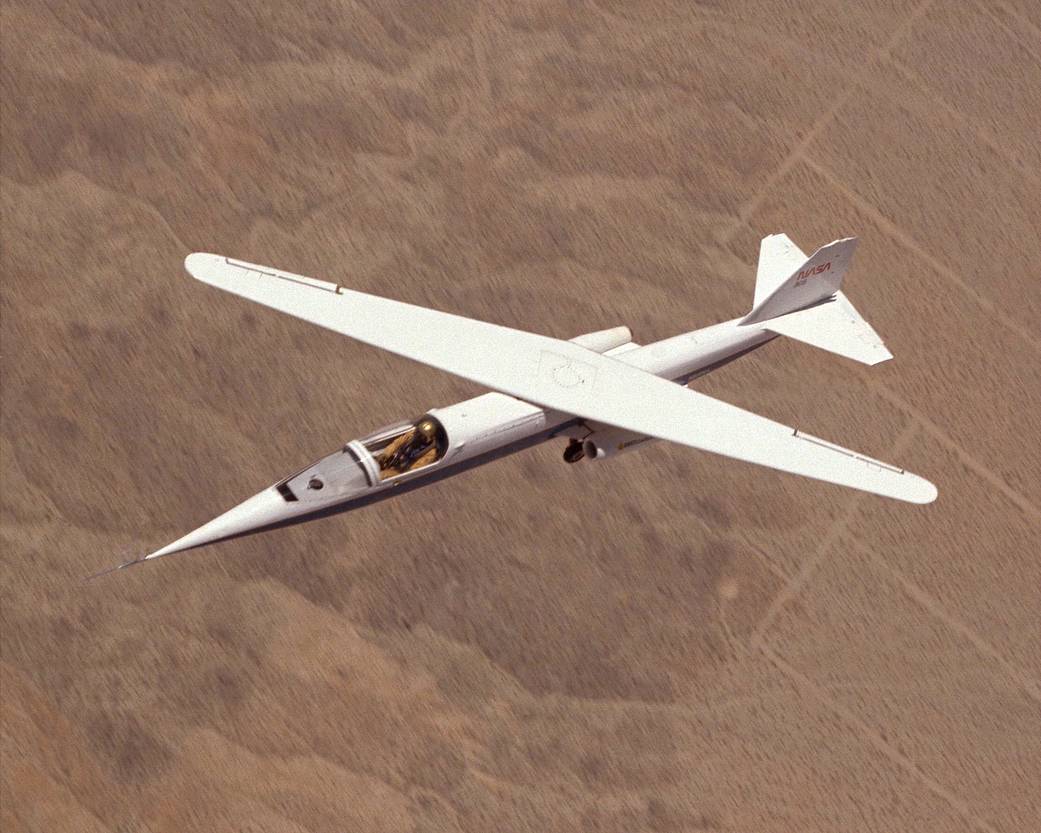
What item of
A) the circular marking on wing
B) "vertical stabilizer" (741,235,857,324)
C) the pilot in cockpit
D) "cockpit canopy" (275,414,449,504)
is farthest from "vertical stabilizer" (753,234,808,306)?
"cockpit canopy" (275,414,449,504)

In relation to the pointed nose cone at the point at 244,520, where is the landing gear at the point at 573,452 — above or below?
below

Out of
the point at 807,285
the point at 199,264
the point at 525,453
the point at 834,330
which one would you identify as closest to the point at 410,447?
the point at 199,264

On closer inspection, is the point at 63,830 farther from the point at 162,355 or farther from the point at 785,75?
the point at 785,75

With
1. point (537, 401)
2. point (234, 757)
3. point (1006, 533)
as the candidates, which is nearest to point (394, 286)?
point (537, 401)

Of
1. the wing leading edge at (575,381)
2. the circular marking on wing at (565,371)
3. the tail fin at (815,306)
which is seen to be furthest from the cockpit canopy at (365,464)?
the tail fin at (815,306)

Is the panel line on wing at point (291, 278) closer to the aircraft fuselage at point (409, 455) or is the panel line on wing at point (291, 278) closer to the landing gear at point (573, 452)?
the aircraft fuselage at point (409, 455)

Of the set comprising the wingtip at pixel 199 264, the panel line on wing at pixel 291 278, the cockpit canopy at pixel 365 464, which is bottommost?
the cockpit canopy at pixel 365 464
